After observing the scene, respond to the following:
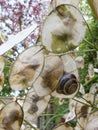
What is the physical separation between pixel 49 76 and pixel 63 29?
0.06 m

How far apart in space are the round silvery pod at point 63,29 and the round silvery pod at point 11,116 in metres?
0.08

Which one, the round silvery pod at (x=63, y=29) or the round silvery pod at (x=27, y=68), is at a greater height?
the round silvery pod at (x=63, y=29)

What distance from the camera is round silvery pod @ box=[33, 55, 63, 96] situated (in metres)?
0.37

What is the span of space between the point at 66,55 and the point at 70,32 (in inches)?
Answer: 1.4

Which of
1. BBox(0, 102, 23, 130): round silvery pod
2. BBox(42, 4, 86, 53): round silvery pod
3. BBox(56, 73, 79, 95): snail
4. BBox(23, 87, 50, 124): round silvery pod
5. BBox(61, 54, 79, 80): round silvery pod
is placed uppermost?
BBox(42, 4, 86, 53): round silvery pod

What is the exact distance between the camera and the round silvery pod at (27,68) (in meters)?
0.37

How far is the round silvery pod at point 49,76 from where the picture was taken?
37 centimetres

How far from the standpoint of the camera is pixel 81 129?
0.47 m

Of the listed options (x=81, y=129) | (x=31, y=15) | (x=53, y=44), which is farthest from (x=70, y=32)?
(x=31, y=15)

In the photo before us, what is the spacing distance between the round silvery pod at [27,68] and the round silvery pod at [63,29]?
0.02 meters

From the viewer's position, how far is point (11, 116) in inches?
15.6

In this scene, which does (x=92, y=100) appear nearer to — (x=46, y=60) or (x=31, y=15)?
(x=46, y=60)

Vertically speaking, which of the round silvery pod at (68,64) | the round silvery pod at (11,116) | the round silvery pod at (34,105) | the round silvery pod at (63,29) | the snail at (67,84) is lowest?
the round silvery pod at (34,105)

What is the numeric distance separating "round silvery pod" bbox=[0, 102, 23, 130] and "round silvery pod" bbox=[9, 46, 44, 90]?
0.03 metres
